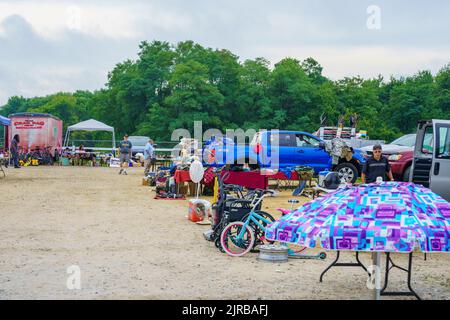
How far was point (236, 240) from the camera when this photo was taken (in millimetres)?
10562

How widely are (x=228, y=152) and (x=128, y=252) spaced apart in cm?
1204

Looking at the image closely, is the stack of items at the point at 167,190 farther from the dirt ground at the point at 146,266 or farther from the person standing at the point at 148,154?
the person standing at the point at 148,154

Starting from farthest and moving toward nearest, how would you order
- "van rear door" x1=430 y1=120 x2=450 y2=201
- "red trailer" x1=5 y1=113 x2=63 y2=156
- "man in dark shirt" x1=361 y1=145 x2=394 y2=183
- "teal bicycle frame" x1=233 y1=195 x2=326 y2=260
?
"red trailer" x1=5 y1=113 x2=63 y2=156
"van rear door" x1=430 y1=120 x2=450 y2=201
"man in dark shirt" x1=361 y1=145 x2=394 y2=183
"teal bicycle frame" x1=233 y1=195 x2=326 y2=260

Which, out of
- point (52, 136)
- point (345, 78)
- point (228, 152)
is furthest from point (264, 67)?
point (228, 152)

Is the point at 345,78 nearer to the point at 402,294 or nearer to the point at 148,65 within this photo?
the point at 148,65

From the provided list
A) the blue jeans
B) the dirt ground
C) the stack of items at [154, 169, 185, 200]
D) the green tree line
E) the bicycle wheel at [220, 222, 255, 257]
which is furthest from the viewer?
the green tree line

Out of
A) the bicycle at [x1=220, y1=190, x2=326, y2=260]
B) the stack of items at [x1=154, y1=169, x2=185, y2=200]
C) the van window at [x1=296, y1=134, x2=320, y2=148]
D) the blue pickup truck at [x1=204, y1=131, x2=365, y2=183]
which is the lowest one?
the stack of items at [x1=154, y1=169, x2=185, y2=200]

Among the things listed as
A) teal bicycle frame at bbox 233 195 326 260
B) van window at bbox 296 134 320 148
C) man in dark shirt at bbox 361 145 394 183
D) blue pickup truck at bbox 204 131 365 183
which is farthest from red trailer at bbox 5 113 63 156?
teal bicycle frame at bbox 233 195 326 260

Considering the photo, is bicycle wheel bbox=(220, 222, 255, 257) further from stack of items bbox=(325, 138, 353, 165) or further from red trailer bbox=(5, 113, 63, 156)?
red trailer bbox=(5, 113, 63, 156)

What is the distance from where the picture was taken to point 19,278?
836 centimetres

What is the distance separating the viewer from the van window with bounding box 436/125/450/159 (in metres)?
13.2

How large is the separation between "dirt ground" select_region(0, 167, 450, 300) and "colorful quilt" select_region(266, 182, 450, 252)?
1179 millimetres

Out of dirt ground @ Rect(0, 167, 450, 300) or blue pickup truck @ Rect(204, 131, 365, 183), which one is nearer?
dirt ground @ Rect(0, 167, 450, 300)

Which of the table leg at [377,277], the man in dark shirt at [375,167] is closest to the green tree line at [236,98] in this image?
the man in dark shirt at [375,167]
